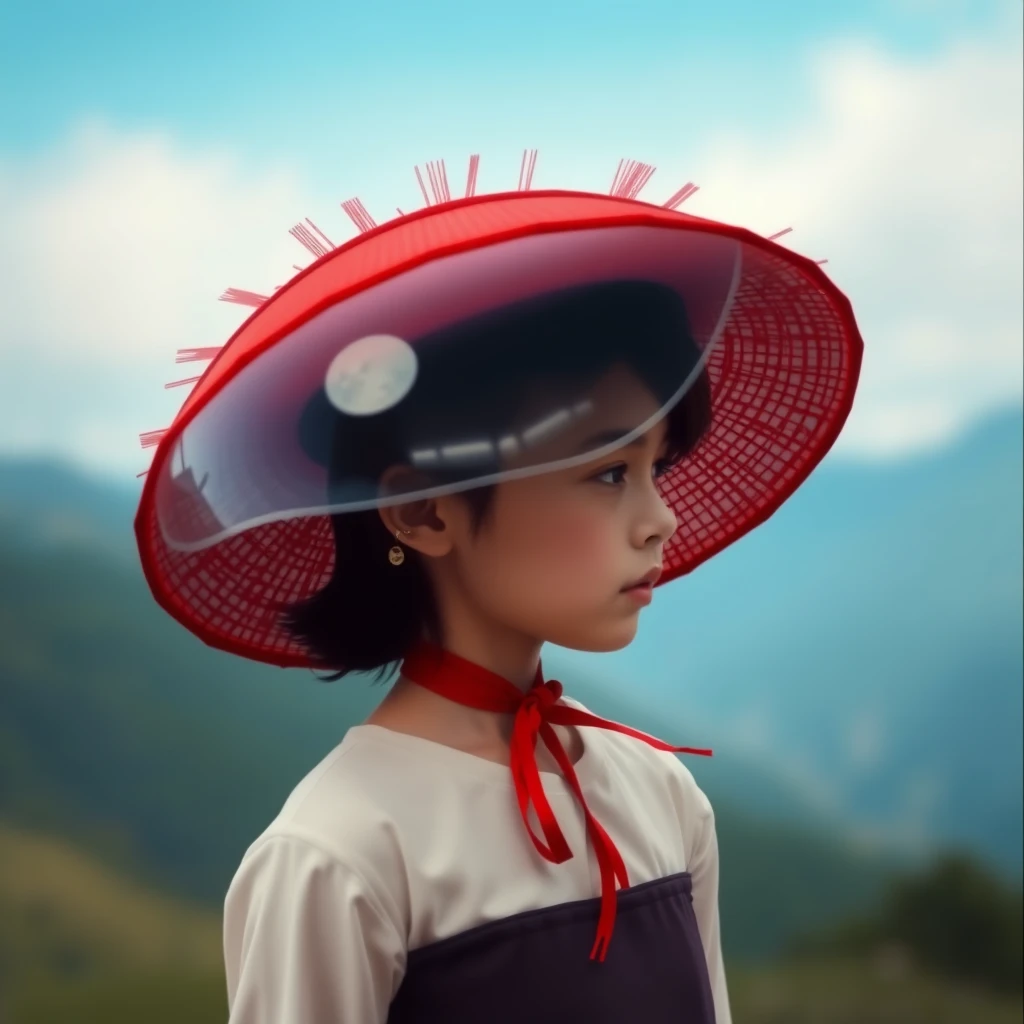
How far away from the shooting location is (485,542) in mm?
748

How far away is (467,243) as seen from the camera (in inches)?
23.4

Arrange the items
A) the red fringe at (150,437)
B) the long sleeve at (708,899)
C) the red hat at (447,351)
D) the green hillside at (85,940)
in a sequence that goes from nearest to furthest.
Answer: the red hat at (447,351) < the red fringe at (150,437) < the long sleeve at (708,899) < the green hillside at (85,940)

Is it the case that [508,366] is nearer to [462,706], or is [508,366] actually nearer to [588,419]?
[588,419]

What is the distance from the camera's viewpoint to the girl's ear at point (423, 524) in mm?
753

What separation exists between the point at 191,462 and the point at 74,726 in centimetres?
131

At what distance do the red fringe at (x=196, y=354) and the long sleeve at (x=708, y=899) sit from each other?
1.49ft

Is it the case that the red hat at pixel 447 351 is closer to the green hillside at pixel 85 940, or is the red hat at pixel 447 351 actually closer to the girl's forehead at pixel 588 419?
the girl's forehead at pixel 588 419

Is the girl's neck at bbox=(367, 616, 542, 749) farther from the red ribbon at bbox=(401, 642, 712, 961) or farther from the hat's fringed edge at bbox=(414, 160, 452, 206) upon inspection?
the hat's fringed edge at bbox=(414, 160, 452, 206)

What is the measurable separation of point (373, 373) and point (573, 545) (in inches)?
6.8

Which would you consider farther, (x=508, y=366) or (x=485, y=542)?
(x=485, y=542)

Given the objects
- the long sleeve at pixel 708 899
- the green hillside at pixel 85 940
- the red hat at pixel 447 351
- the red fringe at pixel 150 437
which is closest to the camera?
the red hat at pixel 447 351

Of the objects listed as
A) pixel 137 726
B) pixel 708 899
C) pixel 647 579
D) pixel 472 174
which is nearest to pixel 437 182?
pixel 472 174

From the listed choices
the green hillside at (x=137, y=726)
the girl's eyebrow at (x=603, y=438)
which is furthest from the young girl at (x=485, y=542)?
the green hillside at (x=137, y=726)

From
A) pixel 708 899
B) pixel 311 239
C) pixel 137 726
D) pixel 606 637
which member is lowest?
pixel 137 726
